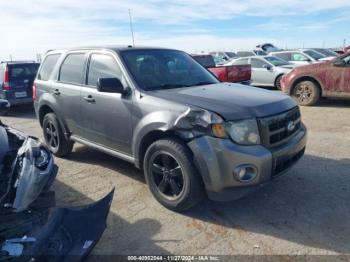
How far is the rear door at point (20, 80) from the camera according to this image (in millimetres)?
10883

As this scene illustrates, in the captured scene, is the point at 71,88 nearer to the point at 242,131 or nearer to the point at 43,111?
the point at 43,111

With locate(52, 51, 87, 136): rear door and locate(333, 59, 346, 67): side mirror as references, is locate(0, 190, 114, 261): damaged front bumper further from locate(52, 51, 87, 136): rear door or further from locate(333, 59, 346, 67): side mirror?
locate(333, 59, 346, 67): side mirror

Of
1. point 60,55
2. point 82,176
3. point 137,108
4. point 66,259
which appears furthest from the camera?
point 60,55

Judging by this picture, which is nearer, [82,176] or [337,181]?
[337,181]

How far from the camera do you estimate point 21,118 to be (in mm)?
10398

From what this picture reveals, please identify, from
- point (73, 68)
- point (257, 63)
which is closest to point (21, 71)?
point (73, 68)

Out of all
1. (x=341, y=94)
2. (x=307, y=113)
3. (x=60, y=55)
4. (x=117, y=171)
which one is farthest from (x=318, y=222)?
(x=341, y=94)

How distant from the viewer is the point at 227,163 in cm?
331

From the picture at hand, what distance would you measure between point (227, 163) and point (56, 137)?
3.52 m

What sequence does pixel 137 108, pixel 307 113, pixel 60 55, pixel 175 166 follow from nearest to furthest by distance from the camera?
1. pixel 175 166
2. pixel 137 108
3. pixel 60 55
4. pixel 307 113

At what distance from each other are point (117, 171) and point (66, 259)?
97.3 inches

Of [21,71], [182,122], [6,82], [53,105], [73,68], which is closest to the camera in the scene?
[182,122]

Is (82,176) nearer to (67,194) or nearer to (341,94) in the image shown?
(67,194)

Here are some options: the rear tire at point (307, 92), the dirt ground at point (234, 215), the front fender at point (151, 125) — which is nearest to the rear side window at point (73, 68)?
the dirt ground at point (234, 215)
